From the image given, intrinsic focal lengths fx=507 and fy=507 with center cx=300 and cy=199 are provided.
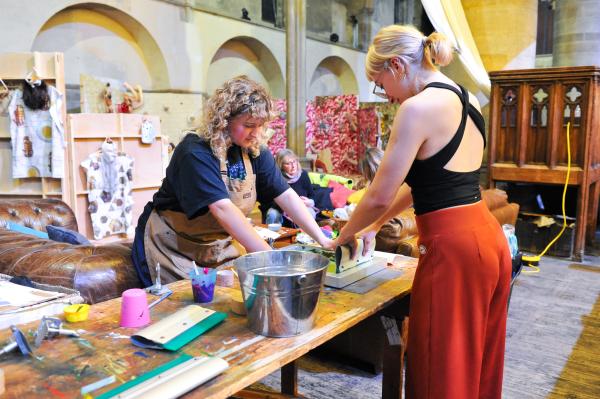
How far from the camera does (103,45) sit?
30.8 feet

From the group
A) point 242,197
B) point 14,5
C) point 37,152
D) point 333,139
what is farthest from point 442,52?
point 333,139

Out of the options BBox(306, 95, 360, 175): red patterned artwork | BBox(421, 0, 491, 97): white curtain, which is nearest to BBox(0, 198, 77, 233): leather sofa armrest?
BBox(421, 0, 491, 97): white curtain

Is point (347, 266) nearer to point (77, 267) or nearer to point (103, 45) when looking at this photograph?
point (77, 267)

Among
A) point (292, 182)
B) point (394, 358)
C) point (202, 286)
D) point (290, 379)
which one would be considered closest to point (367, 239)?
point (394, 358)

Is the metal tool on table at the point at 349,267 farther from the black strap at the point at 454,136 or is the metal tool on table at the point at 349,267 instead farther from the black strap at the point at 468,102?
the black strap at the point at 468,102

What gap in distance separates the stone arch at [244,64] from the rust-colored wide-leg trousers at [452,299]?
33.6 ft

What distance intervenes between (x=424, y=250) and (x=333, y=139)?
902 cm

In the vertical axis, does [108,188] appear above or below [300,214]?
below

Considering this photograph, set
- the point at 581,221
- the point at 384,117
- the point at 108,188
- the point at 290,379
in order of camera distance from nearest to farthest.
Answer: the point at 290,379 < the point at 581,221 < the point at 108,188 < the point at 384,117

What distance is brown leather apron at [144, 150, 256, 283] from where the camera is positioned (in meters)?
2.30

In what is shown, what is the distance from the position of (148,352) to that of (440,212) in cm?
103

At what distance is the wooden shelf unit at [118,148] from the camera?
18.9 ft

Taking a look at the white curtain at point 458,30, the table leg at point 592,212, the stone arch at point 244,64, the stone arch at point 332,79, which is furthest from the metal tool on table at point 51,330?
the stone arch at point 332,79

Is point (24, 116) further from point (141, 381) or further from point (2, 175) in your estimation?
point (141, 381)
